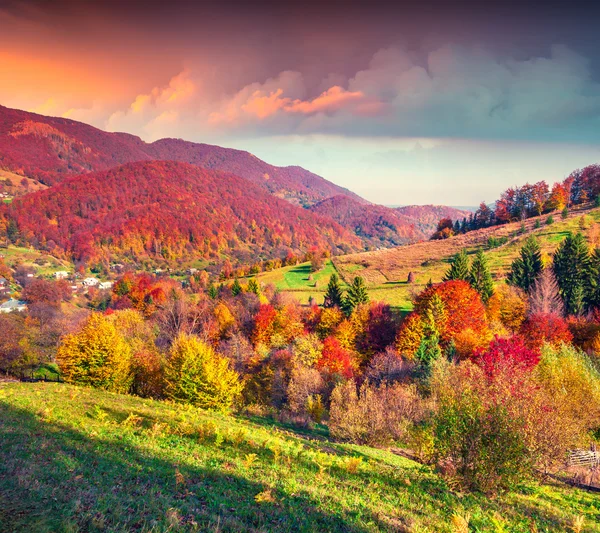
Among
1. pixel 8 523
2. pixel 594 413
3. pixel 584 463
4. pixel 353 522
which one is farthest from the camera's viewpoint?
pixel 594 413

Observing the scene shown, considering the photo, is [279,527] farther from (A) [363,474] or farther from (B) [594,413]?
(B) [594,413]

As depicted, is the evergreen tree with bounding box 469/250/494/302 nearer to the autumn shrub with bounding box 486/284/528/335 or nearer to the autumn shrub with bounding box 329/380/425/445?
the autumn shrub with bounding box 486/284/528/335

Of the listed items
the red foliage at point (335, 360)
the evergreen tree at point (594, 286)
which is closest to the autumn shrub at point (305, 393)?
the red foliage at point (335, 360)

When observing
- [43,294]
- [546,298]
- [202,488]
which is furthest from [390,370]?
[43,294]

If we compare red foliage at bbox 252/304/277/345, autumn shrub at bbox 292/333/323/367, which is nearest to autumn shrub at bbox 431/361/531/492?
autumn shrub at bbox 292/333/323/367

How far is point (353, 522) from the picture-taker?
31.6ft

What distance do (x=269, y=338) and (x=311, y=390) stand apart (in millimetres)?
24579

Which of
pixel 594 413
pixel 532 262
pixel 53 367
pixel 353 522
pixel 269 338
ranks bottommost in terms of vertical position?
pixel 53 367

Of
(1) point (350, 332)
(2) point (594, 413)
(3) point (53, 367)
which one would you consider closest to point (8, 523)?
(2) point (594, 413)

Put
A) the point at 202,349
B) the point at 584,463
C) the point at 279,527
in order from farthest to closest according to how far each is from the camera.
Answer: the point at 202,349, the point at 584,463, the point at 279,527

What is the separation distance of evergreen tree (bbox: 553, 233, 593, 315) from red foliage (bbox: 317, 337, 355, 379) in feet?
147

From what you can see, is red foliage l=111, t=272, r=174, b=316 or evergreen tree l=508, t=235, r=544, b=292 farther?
red foliage l=111, t=272, r=174, b=316

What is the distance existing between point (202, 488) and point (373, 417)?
732 inches

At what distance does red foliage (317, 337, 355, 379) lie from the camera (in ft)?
164
